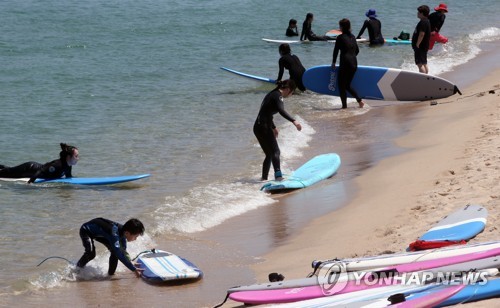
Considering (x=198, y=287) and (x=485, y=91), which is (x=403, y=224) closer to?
(x=198, y=287)

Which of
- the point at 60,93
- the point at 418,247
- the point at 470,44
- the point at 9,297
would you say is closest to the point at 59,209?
the point at 9,297

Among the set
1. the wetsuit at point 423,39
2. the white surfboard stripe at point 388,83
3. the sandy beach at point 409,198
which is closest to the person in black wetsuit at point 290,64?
the white surfboard stripe at point 388,83

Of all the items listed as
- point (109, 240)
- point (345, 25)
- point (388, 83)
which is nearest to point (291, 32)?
point (388, 83)

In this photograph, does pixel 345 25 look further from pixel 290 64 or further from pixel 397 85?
pixel 397 85

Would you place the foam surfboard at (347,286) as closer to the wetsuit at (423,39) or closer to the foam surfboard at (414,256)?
the foam surfboard at (414,256)

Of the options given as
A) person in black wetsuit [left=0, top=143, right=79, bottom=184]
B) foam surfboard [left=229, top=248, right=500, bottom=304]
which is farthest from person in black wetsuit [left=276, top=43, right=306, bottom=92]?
foam surfboard [left=229, top=248, right=500, bottom=304]

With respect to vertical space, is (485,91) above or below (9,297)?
above

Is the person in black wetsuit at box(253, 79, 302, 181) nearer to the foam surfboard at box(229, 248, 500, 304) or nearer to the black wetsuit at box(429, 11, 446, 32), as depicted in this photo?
the foam surfboard at box(229, 248, 500, 304)

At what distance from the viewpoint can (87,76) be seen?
20.8 meters

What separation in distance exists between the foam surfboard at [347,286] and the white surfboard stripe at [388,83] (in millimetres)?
9783

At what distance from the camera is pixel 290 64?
16.2m

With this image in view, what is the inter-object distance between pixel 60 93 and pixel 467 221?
13.0 m

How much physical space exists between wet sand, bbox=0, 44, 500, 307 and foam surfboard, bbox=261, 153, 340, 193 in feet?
0.52

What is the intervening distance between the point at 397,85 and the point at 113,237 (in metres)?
9.27
